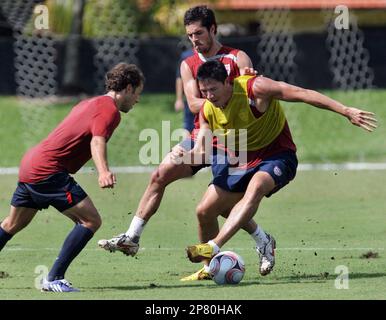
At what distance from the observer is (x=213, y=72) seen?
9234mm

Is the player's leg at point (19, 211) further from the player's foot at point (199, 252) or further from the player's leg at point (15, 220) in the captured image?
the player's foot at point (199, 252)

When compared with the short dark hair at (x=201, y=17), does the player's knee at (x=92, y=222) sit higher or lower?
lower

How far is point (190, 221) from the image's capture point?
14117 millimetres

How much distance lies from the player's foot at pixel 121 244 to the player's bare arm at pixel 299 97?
1649mm

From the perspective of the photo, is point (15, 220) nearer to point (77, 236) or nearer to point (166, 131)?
point (77, 236)

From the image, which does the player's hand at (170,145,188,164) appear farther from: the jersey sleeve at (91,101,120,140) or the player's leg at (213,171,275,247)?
the jersey sleeve at (91,101,120,140)

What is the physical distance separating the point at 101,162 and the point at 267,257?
198 centimetres

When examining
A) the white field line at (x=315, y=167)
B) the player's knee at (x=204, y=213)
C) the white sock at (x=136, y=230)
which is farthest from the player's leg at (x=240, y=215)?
the white field line at (x=315, y=167)

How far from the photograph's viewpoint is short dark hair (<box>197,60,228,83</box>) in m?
9.23

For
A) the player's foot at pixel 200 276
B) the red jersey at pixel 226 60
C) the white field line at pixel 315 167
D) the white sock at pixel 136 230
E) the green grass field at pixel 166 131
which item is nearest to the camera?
the player's foot at pixel 200 276

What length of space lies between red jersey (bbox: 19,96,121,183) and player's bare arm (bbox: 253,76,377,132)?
120cm

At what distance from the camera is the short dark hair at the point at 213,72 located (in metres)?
9.23

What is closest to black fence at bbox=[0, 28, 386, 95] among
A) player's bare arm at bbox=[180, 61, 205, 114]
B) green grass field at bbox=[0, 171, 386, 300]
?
green grass field at bbox=[0, 171, 386, 300]

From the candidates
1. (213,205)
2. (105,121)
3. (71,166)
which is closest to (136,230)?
(213,205)
